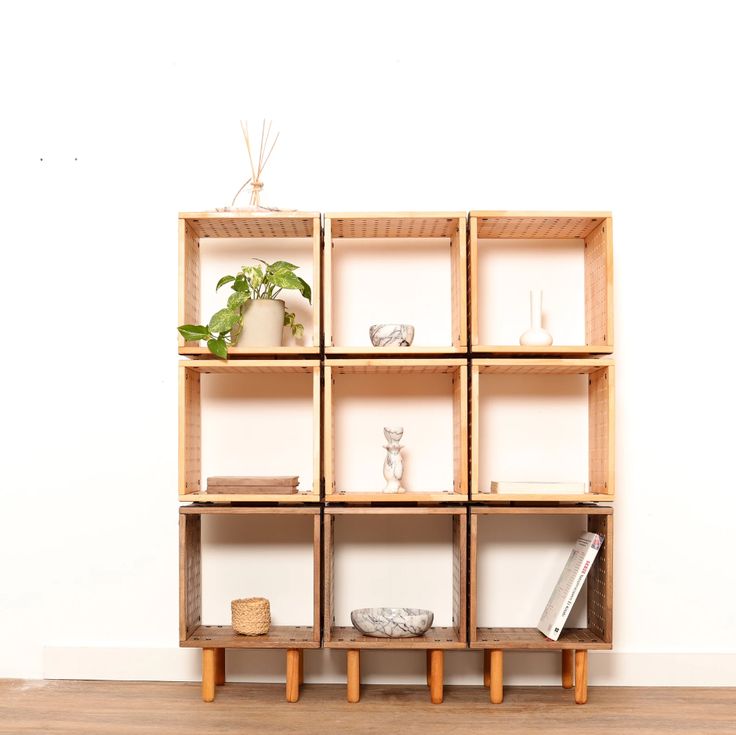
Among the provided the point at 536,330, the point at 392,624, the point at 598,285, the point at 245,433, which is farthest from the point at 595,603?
the point at 245,433

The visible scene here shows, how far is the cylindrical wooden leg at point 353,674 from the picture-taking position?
249cm

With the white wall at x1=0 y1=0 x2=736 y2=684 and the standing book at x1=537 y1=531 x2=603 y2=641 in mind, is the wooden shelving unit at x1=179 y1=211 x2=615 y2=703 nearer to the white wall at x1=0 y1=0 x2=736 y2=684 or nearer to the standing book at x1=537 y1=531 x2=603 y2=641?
the standing book at x1=537 y1=531 x2=603 y2=641

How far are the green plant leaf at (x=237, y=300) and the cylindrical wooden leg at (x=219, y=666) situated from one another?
105 cm

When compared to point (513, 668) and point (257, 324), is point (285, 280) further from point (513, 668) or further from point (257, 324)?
point (513, 668)

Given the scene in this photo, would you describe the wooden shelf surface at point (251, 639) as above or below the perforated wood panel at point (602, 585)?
below

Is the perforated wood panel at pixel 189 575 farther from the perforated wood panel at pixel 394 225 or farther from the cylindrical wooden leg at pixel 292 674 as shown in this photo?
the perforated wood panel at pixel 394 225

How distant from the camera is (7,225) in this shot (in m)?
2.83

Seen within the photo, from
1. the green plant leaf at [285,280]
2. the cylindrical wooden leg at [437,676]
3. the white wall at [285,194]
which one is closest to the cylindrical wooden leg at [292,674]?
the white wall at [285,194]

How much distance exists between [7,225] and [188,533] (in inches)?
47.3

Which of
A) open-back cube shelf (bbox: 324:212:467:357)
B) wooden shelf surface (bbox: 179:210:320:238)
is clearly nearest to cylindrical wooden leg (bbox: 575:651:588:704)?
open-back cube shelf (bbox: 324:212:467:357)

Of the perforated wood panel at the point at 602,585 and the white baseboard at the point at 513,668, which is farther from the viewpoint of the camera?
the white baseboard at the point at 513,668

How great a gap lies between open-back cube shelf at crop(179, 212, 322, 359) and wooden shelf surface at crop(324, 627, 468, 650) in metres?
0.83

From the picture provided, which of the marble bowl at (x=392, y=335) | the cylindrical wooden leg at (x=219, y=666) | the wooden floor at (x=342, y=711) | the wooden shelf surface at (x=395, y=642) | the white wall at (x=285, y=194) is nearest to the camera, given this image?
the wooden floor at (x=342, y=711)

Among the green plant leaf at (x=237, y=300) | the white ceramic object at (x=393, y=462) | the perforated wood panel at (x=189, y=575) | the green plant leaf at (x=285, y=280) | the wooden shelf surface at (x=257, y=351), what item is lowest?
the perforated wood panel at (x=189, y=575)
